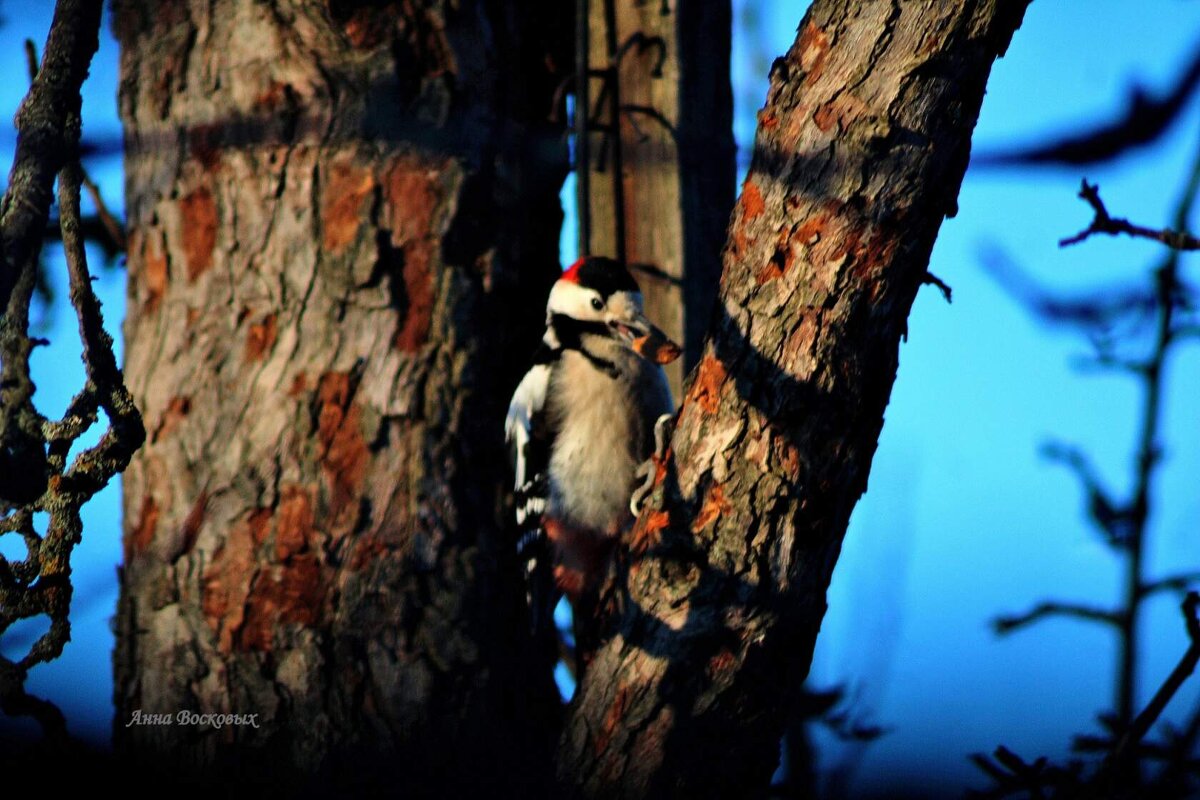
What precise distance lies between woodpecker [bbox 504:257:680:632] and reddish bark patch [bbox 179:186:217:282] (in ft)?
2.62

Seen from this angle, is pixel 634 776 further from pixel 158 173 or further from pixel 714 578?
pixel 158 173

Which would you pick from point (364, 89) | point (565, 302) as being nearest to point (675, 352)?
point (565, 302)

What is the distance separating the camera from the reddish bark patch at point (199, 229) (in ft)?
8.92

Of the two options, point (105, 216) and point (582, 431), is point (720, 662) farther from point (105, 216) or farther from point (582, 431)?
point (105, 216)

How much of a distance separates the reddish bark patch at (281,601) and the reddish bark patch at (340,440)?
5.5 inches

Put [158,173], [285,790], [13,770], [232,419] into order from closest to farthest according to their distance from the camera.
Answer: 1. [13,770]
2. [285,790]
3. [232,419]
4. [158,173]

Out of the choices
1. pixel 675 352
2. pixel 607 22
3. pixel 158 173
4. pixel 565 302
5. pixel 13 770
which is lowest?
pixel 13 770

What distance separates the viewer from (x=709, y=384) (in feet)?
6.71

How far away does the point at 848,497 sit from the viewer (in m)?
2.03

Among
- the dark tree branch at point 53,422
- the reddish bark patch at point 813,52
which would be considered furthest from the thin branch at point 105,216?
the reddish bark patch at point 813,52

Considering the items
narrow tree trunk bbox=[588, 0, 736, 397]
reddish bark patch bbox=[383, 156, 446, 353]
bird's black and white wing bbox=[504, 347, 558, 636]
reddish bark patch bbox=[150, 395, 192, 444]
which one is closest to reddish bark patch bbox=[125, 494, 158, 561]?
reddish bark patch bbox=[150, 395, 192, 444]

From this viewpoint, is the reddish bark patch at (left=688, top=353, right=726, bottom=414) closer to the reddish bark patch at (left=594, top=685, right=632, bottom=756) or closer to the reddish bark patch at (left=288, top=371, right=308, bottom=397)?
the reddish bark patch at (left=594, top=685, right=632, bottom=756)

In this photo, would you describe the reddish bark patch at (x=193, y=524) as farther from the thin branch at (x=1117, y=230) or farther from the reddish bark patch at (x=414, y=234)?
the thin branch at (x=1117, y=230)

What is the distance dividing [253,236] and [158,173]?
1.13ft
